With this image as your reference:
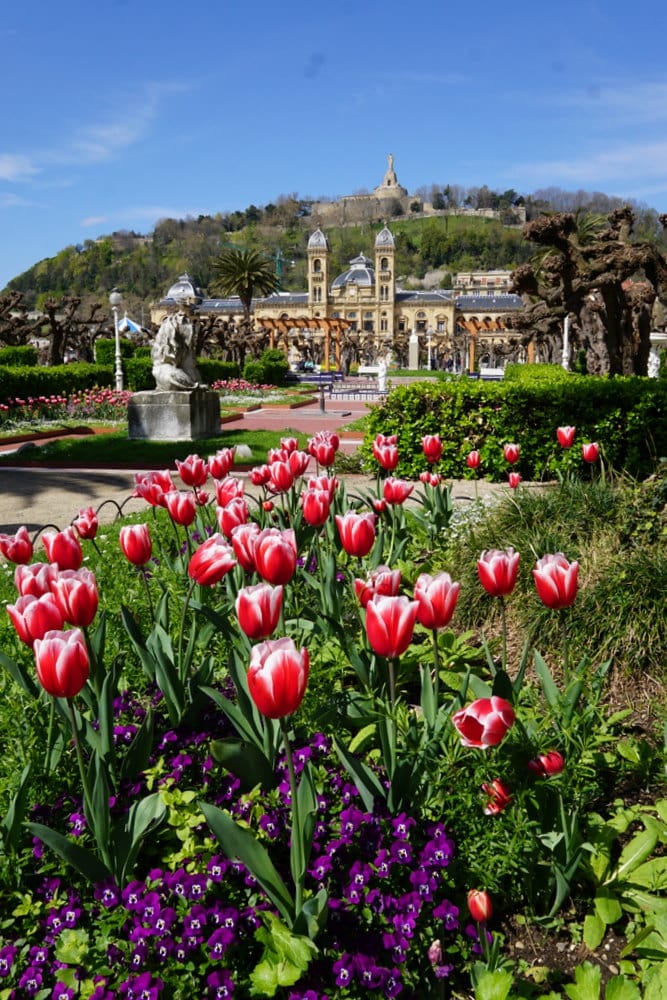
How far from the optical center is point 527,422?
29.5 ft

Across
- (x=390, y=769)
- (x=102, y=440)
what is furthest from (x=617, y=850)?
(x=102, y=440)

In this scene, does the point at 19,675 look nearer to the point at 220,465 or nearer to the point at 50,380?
the point at 220,465

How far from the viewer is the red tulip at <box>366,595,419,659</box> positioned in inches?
66.1

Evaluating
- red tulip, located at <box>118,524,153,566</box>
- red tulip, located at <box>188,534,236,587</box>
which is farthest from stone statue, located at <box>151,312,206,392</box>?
red tulip, located at <box>188,534,236,587</box>

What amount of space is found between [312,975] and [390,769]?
1.61 feet

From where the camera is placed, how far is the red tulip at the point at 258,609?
5.42ft

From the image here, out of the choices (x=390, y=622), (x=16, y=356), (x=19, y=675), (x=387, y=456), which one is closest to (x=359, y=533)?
(x=390, y=622)

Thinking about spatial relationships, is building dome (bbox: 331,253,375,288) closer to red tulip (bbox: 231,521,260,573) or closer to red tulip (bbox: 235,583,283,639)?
red tulip (bbox: 231,521,260,573)

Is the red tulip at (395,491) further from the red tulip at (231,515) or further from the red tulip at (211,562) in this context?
the red tulip at (211,562)

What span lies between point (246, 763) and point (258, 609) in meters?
0.59

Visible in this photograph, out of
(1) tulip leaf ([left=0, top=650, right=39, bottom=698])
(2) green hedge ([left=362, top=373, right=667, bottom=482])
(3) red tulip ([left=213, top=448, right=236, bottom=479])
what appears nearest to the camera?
(1) tulip leaf ([left=0, top=650, right=39, bottom=698])

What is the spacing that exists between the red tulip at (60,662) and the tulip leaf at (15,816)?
1.39 feet

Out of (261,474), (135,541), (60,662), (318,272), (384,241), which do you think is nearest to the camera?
(60,662)

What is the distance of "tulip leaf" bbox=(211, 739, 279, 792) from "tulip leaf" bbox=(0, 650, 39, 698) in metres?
0.65
